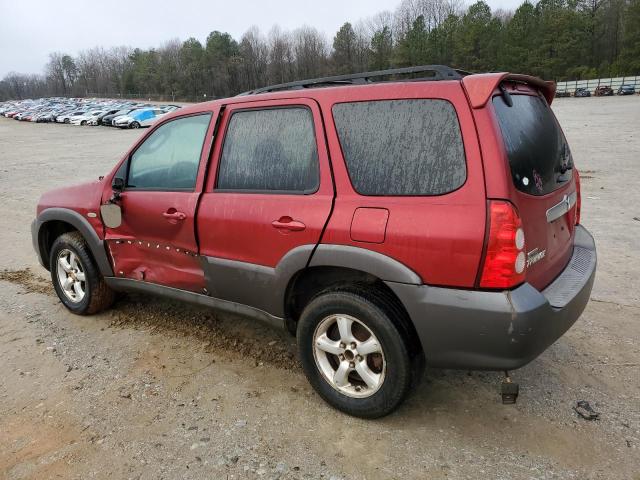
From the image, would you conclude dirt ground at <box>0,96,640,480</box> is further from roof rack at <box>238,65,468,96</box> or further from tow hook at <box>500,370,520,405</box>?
roof rack at <box>238,65,468,96</box>

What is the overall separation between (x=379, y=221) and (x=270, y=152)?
36.3 inches

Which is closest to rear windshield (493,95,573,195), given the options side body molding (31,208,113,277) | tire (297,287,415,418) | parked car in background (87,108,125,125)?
tire (297,287,415,418)

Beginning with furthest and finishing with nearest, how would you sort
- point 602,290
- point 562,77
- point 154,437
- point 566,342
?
point 562,77, point 602,290, point 566,342, point 154,437

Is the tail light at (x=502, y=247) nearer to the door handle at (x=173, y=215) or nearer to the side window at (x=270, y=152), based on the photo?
the side window at (x=270, y=152)

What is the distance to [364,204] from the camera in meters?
2.59

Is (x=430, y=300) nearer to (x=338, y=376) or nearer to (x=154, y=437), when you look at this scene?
(x=338, y=376)

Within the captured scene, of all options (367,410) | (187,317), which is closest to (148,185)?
(187,317)

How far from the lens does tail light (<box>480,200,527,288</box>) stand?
2250 millimetres

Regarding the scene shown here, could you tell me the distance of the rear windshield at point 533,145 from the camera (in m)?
2.41

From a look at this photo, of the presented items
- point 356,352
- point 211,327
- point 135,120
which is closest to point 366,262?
point 356,352

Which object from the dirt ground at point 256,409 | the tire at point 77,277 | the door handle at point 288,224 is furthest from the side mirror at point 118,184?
the door handle at point 288,224

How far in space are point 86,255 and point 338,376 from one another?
2530mm

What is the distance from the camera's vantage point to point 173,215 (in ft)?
11.2

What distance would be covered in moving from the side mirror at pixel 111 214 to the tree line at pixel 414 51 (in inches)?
3259
